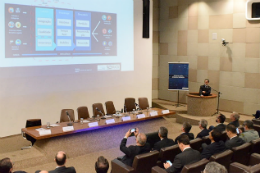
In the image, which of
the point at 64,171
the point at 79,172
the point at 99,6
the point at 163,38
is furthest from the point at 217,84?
the point at 64,171

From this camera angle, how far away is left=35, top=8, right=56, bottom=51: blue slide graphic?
24.6 ft

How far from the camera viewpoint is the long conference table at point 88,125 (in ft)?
19.3

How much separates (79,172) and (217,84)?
6.47m

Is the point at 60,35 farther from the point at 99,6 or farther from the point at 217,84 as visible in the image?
the point at 217,84

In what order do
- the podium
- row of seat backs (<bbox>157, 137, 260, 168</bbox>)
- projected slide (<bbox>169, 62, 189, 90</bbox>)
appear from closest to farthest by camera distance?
row of seat backs (<bbox>157, 137, 260, 168</bbox>)
the podium
projected slide (<bbox>169, 62, 189, 90</bbox>)

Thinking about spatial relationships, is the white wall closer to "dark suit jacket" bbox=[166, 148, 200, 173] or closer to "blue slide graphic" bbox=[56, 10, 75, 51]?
"blue slide graphic" bbox=[56, 10, 75, 51]

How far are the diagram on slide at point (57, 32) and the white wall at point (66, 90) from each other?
552mm

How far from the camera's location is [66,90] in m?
8.31

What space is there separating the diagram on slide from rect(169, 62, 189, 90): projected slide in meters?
2.63

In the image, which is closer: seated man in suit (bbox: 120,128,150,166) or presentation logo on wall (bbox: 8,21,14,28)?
seated man in suit (bbox: 120,128,150,166)

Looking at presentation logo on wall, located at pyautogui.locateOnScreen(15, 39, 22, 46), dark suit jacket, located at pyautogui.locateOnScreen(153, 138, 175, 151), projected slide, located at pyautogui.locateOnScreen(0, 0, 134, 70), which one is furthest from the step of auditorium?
presentation logo on wall, located at pyautogui.locateOnScreen(15, 39, 22, 46)

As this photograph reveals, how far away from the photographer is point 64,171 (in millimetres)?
3631

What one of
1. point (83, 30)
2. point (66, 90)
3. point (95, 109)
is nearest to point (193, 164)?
point (95, 109)

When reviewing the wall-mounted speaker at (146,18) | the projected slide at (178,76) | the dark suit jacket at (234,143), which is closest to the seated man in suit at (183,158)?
the dark suit jacket at (234,143)
